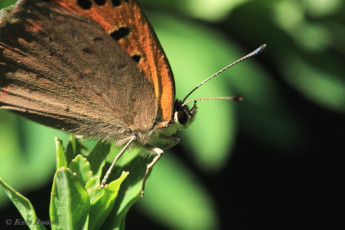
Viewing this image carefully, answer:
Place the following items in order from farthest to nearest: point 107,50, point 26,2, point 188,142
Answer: point 188,142
point 107,50
point 26,2

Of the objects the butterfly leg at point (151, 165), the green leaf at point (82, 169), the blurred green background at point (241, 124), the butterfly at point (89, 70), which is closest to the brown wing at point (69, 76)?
the butterfly at point (89, 70)

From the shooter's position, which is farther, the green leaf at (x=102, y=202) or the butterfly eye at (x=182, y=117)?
the butterfly eye at (x=182, y=117)

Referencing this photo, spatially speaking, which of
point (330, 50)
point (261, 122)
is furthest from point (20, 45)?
point (330, 50)

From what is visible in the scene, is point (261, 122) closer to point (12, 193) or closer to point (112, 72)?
point (112, 72)

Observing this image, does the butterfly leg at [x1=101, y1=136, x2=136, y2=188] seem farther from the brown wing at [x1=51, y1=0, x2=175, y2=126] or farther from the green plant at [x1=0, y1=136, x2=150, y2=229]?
the brown wing at [x1=51, y1=0, x2=175, y2=126]

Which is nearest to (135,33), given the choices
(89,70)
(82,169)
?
(89,70)

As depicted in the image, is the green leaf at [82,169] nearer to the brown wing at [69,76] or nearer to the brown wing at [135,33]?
the brown wing at [69,76]
